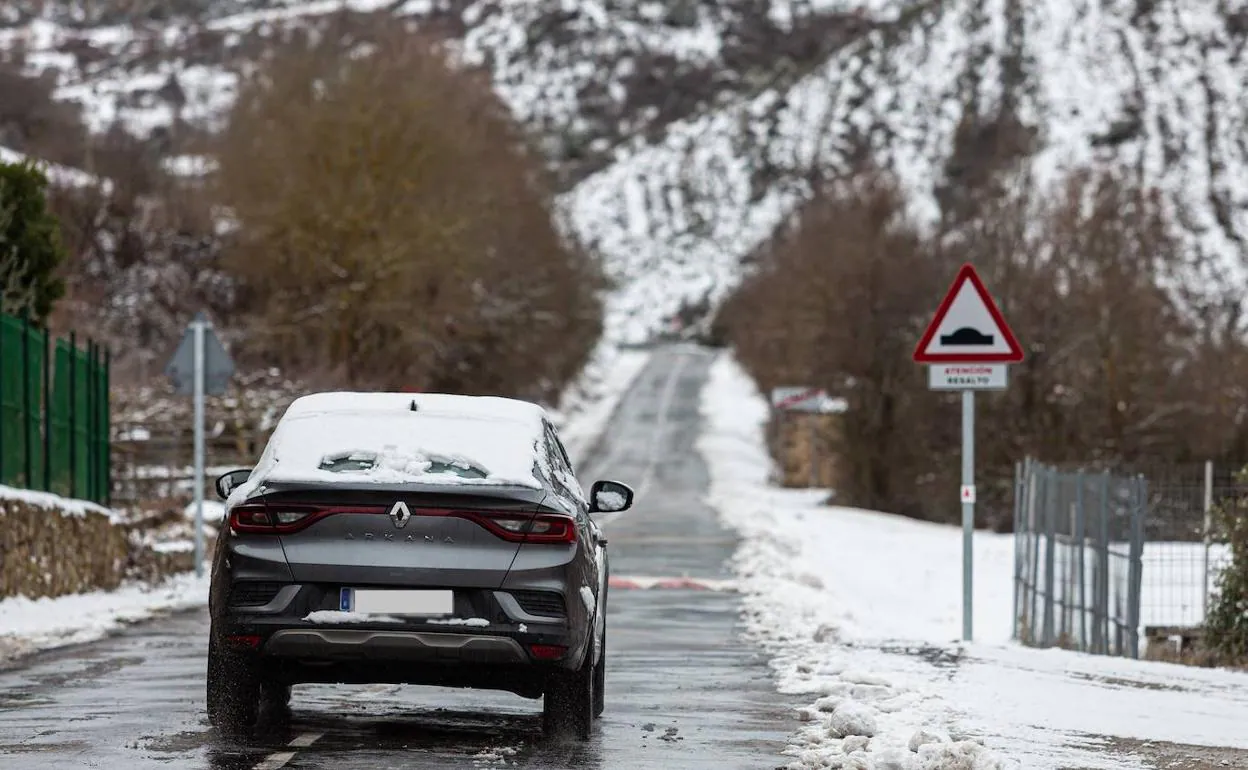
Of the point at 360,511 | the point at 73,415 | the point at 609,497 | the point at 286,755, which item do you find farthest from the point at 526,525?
the point at 73,415

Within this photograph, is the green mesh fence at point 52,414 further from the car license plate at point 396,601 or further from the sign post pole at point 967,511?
the car license plate at point 396,601

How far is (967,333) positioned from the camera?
15945mm

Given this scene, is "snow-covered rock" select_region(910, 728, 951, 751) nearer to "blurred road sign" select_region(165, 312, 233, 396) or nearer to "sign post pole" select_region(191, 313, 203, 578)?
"sign post pole" select_region(191, 313, 203, 578)

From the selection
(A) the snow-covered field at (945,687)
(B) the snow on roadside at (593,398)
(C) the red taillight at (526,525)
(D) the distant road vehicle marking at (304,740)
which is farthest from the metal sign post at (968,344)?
(B) the snow on roadside at (593,398)

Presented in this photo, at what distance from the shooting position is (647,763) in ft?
29.6

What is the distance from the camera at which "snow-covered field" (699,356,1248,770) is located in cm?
926

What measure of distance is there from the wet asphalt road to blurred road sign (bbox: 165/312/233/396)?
5996 mm

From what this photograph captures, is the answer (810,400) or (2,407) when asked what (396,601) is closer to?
(2,407)

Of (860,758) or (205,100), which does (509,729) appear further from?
(205,100)

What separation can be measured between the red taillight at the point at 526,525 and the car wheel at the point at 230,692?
1.30 m

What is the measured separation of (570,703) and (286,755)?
144 cm

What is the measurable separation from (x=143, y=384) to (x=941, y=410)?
19880mm

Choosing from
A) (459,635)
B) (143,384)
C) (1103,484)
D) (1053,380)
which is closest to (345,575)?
(459,635)

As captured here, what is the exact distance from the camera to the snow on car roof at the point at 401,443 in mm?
9227
